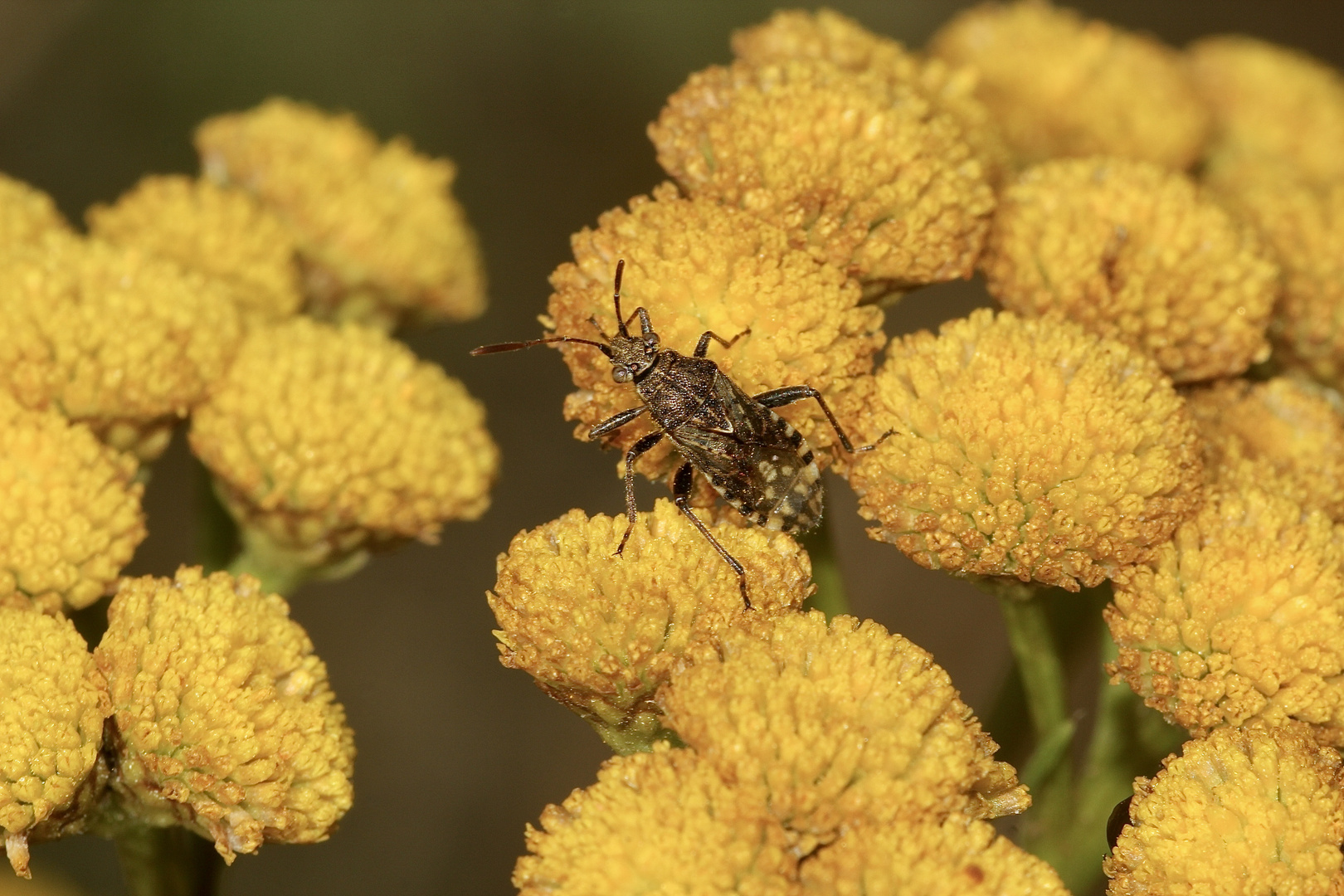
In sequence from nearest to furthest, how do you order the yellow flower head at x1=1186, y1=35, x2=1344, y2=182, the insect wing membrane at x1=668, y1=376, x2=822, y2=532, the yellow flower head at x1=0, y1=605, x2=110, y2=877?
the yellow flower head at x1=0, y1=605, x2=110, y2=877
the insect wing membrane at x1=668, y1=376, x2=822, y2=532
the yellow flower head at x1=1186, y1=35, x2=1344, y2=182

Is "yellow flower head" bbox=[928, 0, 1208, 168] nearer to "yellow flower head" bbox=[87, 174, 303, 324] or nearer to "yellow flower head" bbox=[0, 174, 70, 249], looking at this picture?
"yellow flower head" bbox=[87, 174, 303, 324]

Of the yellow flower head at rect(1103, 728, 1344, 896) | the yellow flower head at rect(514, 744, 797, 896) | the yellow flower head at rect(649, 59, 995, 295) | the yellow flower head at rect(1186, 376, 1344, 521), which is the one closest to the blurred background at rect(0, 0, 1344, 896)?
the yellow flower head at rect(1186, 376, 1344, 521)

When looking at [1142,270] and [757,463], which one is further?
[1142,270]

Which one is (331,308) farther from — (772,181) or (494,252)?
(494,252)

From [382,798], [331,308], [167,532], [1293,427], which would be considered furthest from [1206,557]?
[167,532]

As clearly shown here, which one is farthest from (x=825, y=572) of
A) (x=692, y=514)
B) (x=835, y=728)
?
(x=835, y=728)

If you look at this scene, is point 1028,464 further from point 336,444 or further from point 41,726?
point 41,726
